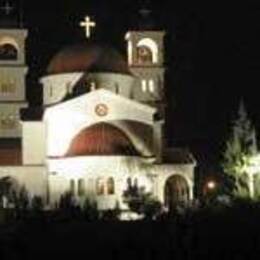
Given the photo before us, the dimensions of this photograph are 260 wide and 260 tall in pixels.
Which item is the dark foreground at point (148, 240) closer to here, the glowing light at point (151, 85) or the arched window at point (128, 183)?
the arched window at point (128, 183)

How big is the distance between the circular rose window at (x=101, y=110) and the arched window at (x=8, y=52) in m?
8.14

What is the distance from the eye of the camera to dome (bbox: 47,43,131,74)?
69.1 meters

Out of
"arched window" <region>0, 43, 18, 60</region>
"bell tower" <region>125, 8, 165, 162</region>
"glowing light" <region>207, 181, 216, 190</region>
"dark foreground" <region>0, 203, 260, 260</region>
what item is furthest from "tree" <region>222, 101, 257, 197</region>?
"dark foreground" <region>0, 203, 260, 260</region>

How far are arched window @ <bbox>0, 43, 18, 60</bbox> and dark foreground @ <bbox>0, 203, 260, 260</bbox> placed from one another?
40432mm

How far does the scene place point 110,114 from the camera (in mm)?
66688

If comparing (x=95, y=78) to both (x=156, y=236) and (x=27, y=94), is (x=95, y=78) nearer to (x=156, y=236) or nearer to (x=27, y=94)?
(x=27, y=94)

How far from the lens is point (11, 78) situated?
238 feet

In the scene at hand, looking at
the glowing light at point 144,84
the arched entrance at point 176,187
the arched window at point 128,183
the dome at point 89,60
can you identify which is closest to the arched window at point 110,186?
the arched window at point 128,183

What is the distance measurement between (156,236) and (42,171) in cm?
3738

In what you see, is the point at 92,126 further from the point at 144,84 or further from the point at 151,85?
the point at 151,85

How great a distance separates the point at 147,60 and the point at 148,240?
43802mm

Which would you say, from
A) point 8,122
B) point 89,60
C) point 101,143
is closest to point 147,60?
point 89,60

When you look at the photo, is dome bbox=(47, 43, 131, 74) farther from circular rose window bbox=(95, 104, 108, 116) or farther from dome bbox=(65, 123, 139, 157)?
dome bbox=(65, 123, 139, 157)

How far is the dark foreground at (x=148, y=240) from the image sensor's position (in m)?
29.5
